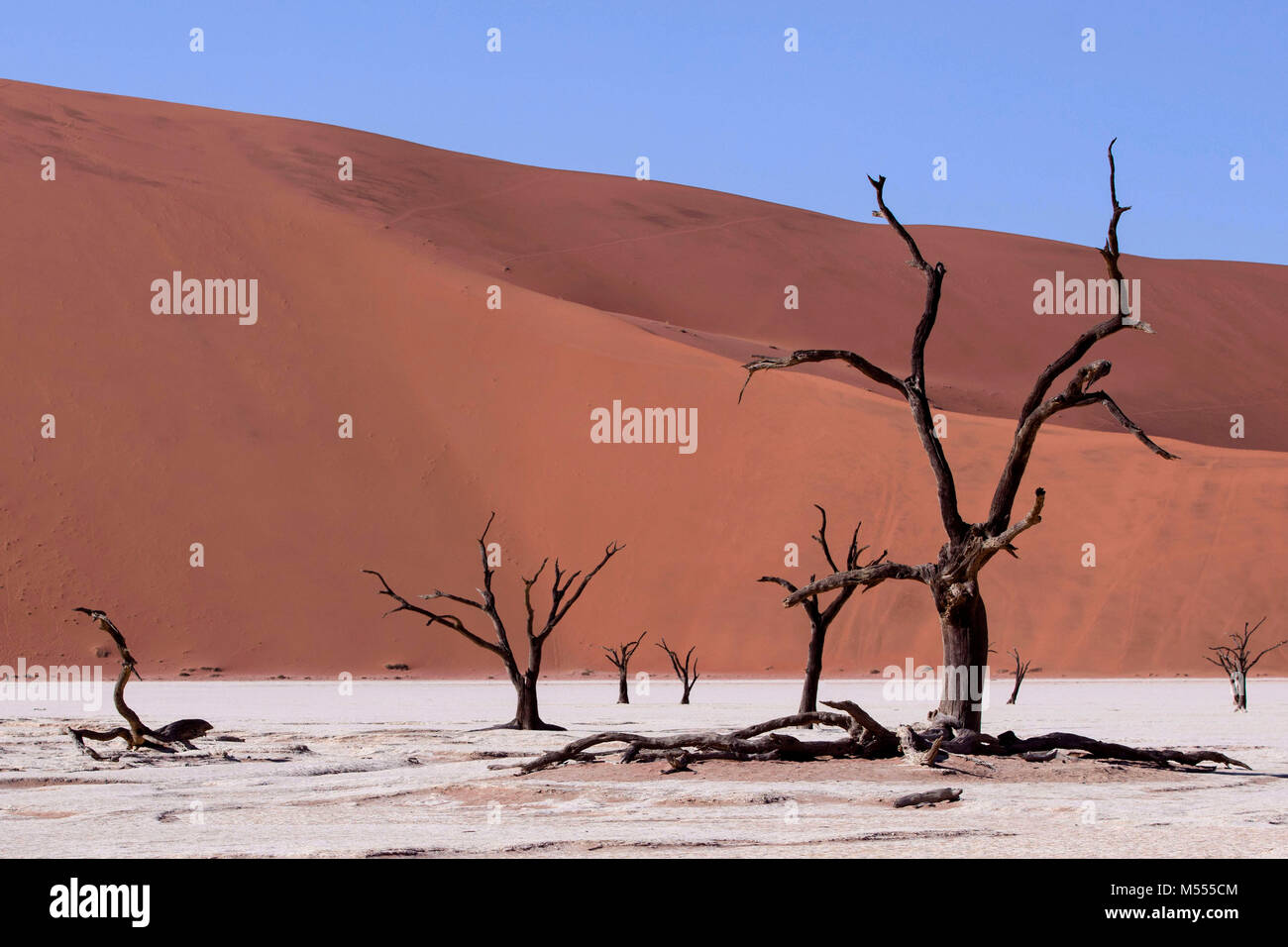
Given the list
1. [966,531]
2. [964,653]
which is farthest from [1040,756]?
[966,531]

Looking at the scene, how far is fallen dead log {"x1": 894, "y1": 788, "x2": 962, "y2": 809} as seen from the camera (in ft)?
33.0

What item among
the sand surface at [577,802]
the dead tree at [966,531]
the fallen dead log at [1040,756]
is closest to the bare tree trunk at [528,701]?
the sand surface at [577,802]

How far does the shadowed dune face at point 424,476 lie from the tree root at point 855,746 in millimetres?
28835

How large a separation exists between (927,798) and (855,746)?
3.19 metres

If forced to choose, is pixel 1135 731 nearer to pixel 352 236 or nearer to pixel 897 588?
pixel 897 588

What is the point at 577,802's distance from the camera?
422 inches

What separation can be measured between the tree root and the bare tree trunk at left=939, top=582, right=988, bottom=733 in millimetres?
223

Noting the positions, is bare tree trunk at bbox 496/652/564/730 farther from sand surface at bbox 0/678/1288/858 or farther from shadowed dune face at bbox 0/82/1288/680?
shadowed dune face at bbox 0/82/1288/680

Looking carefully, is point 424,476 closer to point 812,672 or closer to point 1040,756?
point 812,672

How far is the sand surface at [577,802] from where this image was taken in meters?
8.37

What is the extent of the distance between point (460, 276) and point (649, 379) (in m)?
12.1

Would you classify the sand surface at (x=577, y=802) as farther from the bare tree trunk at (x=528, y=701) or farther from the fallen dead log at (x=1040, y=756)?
the bare tree trunk at (x=528, y=701)

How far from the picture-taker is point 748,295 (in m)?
85.9
